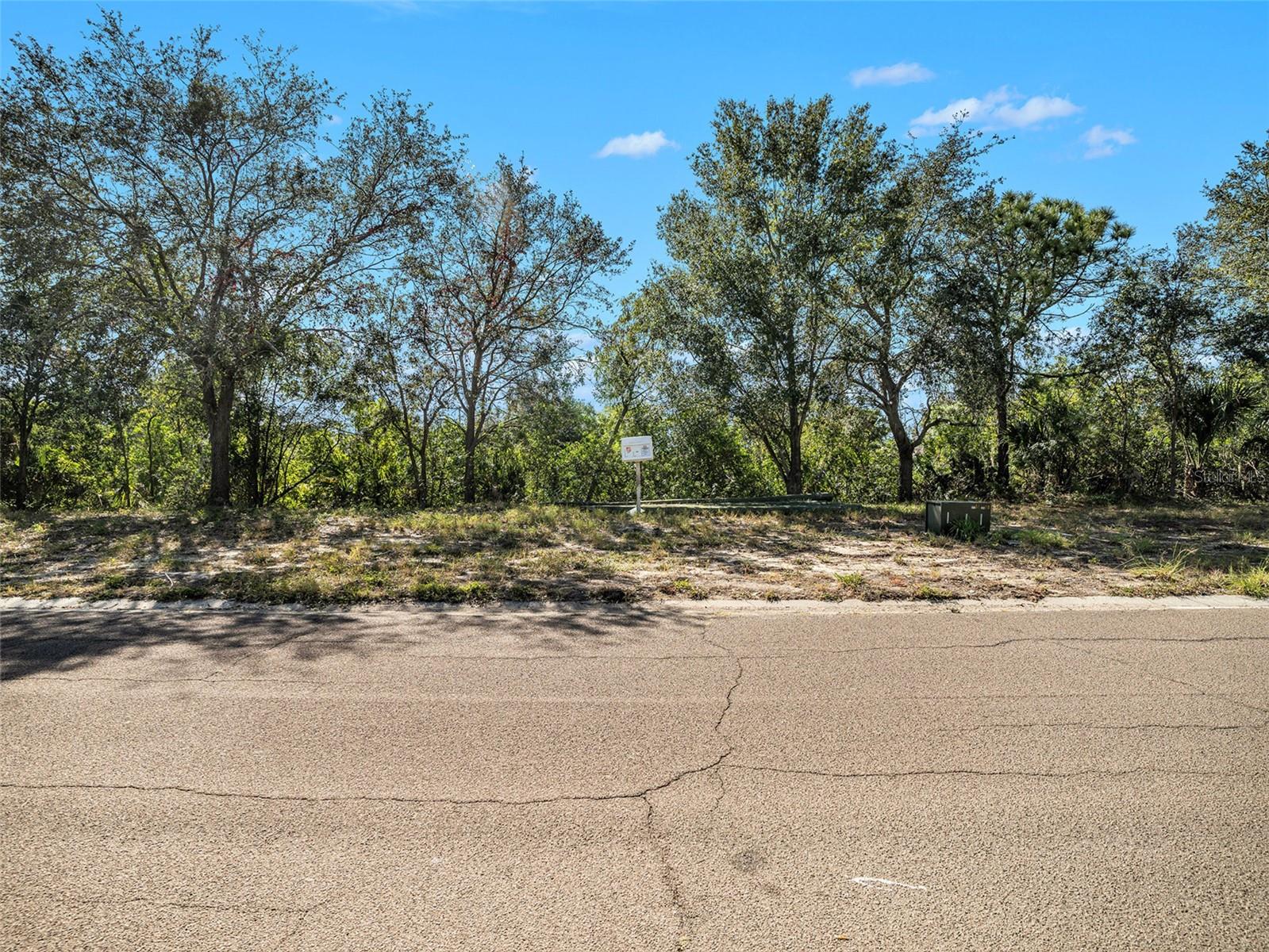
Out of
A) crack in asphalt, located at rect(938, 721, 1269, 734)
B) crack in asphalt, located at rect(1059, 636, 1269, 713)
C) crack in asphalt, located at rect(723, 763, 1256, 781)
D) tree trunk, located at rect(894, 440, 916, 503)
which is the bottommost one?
crack in asphalt, located at rect(723, 763, 1256, 781)

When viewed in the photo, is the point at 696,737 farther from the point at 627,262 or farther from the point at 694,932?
the point at 627,262

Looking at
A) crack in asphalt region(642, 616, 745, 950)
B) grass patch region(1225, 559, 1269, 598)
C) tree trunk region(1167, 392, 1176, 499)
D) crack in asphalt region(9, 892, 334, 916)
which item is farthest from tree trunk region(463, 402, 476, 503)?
tree trunk region(1167, 392, 1176, 499)

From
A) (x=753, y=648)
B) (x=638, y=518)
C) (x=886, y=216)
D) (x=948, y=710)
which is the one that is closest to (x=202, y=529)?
(x=638, y=518)

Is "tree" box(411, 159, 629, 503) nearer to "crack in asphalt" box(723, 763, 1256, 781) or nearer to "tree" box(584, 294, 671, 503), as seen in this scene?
"tree" box(584, 294, 671, 503)

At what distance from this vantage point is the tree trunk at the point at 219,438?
47.5ft

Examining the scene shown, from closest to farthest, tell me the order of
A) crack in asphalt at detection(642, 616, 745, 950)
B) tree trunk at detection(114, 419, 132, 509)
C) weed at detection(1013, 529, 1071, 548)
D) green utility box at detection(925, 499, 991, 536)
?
crack in asphalt at detection(642, 616, 745, 950) → weed at detection(1013, 529, 1071, 548) → green utility box at detection(925, 499, 991, 536) → tree trunk at detection(114, 419, 132, 509)

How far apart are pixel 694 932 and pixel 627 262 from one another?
1635 centimetres

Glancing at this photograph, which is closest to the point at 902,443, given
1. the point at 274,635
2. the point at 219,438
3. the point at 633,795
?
the point at 219,438

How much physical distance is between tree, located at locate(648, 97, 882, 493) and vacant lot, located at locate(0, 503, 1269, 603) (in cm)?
329

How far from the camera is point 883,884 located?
255cm

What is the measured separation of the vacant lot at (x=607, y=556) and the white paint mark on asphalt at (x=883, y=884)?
14.5ft

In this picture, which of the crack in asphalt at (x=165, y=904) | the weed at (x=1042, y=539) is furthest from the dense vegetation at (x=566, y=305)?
the crack in asphalt at (x=165, y=904)

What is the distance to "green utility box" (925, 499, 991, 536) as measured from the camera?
35.3 ft

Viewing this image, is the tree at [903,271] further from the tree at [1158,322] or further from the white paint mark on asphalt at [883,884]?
the white paint mark on asphalt at [883,884]
